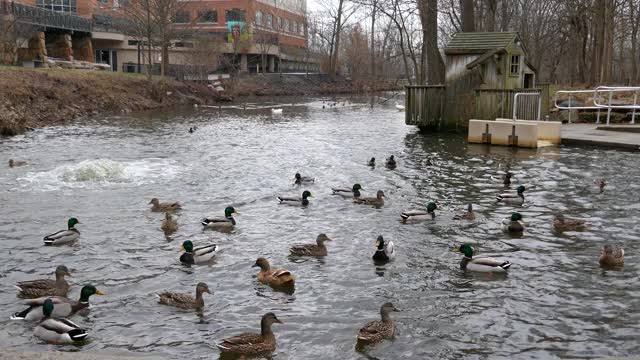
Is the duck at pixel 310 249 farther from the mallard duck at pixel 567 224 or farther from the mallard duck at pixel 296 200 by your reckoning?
the mallard duck at pixel 567 224

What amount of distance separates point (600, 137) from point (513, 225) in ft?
45.6

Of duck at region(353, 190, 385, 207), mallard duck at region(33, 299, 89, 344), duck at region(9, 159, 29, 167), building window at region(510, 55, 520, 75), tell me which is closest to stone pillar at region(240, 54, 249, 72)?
building window at region(510, 55, 520, 75)

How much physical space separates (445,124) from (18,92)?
911 inches

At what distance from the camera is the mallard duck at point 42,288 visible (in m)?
9.96

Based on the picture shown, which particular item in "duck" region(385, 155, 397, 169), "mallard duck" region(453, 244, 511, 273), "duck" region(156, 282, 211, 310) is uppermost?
"duck" region(385, 155, 397, 169)

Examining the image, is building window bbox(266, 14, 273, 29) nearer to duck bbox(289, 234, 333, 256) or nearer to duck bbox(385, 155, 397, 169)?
duck bbox(385, 155, 397, 169)

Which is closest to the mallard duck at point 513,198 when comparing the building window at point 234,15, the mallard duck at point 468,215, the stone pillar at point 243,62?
the mallard duck at point 468,215

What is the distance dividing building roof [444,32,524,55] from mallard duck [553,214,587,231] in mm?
16486

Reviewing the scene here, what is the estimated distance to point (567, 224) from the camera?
45.1ft

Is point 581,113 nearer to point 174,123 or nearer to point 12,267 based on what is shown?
point 174,123

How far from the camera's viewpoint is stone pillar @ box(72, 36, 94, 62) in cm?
6962

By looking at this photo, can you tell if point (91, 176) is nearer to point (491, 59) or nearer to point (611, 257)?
point (611, 257)

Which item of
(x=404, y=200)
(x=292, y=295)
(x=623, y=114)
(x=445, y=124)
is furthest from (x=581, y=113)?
(x=292, y=295)

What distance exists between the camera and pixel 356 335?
8.82 meters
